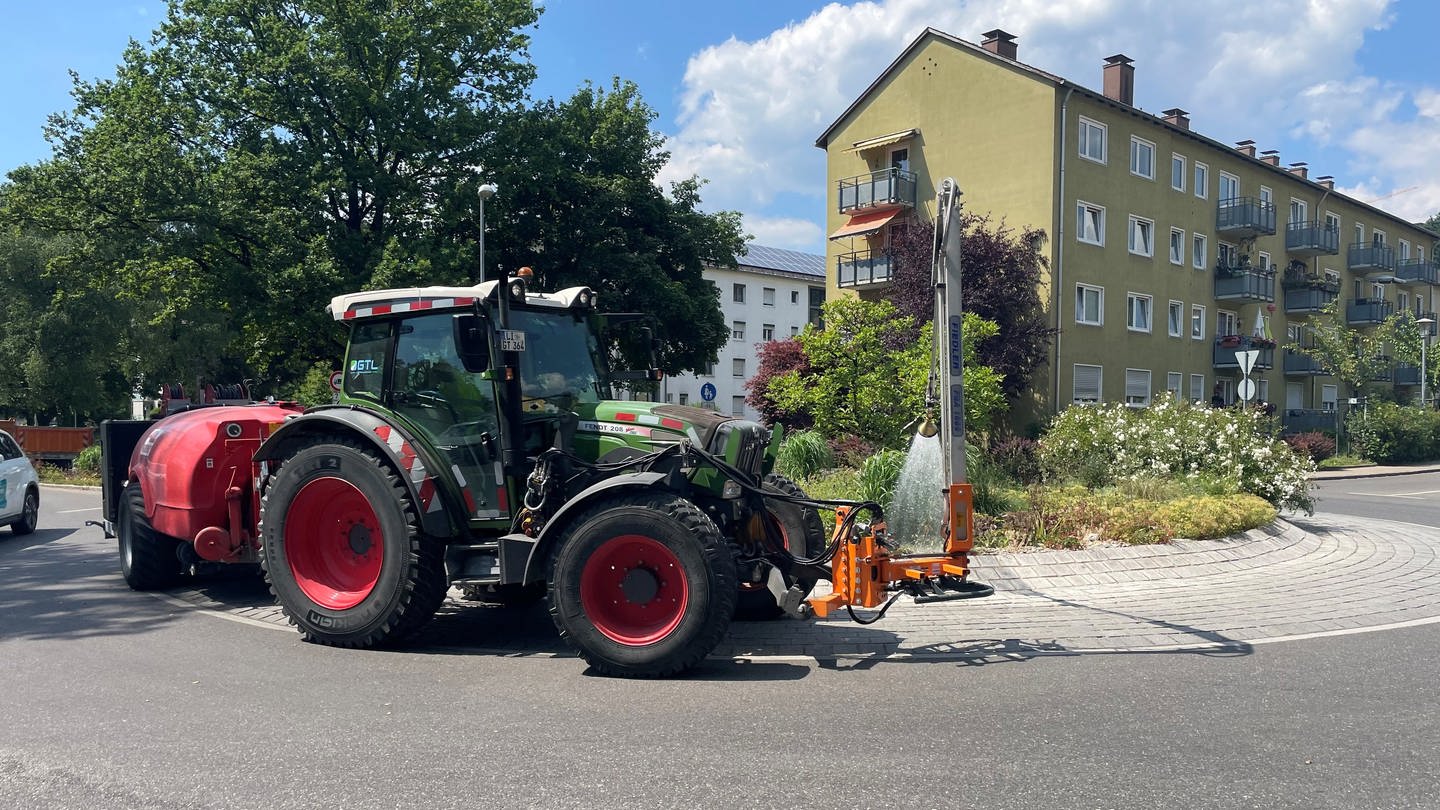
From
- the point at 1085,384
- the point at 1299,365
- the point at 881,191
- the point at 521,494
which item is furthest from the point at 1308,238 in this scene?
the point at 521,494

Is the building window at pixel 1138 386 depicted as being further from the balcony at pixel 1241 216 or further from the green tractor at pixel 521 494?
the green tractor at pixel 521 494

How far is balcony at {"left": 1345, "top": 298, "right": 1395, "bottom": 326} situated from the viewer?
4434 cm

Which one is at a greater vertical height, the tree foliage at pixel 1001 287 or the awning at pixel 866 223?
the awning at pixel 866 223

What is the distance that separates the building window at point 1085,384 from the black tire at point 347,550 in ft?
84.0

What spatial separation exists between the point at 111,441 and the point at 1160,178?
3107 cm

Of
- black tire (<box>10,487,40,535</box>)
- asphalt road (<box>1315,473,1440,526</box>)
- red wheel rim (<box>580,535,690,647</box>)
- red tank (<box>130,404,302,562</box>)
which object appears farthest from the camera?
asphalt road (<box>1315,473,1440,526</box>)

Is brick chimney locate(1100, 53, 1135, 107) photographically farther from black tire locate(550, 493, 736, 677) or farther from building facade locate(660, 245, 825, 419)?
black tire locate(550, 493, 736, 677)

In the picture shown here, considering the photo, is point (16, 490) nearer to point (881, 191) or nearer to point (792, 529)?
point (792, 529)

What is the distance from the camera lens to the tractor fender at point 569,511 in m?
5.96

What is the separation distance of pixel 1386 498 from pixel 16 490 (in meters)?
24.5

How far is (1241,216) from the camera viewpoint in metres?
33.9

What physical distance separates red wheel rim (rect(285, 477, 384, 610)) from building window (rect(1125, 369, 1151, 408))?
2846 centimetres

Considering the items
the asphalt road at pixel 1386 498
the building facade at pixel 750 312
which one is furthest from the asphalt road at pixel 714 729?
the building facade at pixel 750 312

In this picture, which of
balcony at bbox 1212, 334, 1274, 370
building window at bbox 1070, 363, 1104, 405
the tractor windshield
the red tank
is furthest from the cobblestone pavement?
balcony at bbox 1212, 334, 1274, 370
